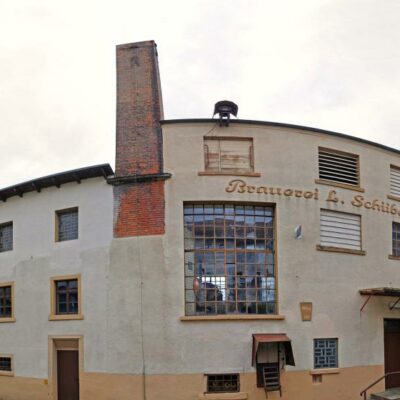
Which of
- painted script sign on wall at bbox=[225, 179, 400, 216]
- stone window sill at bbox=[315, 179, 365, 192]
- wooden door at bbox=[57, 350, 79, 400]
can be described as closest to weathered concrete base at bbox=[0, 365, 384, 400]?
wooden door at bbox=[57, 350, 79, 400]

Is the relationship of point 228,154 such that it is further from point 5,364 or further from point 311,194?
point 5,364

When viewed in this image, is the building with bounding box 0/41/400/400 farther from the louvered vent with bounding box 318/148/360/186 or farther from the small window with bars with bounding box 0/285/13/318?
the small window with bars with bounding box 0/285/13/318

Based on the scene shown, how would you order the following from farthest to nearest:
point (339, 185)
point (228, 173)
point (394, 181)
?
1. point (394, 181)
2. point (339, 185)
3. point (228, 173)

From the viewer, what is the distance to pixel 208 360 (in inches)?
684

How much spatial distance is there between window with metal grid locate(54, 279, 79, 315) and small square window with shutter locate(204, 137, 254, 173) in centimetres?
668

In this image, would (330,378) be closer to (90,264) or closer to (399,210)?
(399,210)

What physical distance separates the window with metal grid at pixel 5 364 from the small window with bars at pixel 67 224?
5.53m

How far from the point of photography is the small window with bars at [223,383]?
17375 mm

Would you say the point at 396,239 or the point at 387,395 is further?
the point at 396,239

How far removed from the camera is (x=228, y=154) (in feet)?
61.5

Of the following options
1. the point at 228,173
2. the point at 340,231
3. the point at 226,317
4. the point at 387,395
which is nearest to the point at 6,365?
the point at 226,317

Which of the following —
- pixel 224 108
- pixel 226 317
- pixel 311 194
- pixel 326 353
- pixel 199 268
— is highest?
pixel 224 108

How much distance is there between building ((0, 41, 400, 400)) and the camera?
57.4 ft

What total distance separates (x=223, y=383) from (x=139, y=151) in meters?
8.56
